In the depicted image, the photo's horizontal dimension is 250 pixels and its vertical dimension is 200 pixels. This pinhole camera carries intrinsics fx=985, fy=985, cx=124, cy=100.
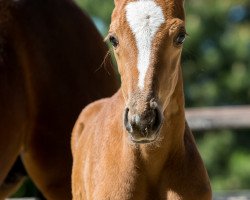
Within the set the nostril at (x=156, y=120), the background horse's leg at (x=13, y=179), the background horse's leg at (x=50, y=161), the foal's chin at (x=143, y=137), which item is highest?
the nostril at (x=156, y=120)

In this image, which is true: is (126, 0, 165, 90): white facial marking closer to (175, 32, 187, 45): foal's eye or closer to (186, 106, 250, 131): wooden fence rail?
(175, 32, 187, 45): foal's eye

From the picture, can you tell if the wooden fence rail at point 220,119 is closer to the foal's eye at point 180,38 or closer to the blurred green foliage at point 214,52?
the foal's eye at point 180,38

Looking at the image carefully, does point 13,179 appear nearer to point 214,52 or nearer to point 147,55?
point 147,55

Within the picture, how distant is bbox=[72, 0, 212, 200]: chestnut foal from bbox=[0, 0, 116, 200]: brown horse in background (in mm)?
715

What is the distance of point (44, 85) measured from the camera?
629cm

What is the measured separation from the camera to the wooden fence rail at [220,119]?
7.95 m

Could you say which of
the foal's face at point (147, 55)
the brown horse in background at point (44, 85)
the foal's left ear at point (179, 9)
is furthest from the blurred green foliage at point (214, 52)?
the foal's face at point (147, 55)

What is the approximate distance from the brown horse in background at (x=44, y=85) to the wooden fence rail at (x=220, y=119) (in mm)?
1719

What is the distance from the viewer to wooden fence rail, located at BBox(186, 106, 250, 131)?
795 cm

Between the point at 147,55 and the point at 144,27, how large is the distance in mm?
130

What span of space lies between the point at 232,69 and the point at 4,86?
834cm

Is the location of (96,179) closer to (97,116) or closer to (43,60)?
(97,116)

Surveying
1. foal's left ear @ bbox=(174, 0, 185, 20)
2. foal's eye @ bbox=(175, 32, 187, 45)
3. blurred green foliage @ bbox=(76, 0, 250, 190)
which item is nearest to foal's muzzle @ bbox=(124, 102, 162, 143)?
foal's eye @ bbox=(175, 32, 187, 45)

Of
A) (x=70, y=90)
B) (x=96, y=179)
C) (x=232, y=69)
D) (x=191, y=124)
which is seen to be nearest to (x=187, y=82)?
(x=232, y=69)
